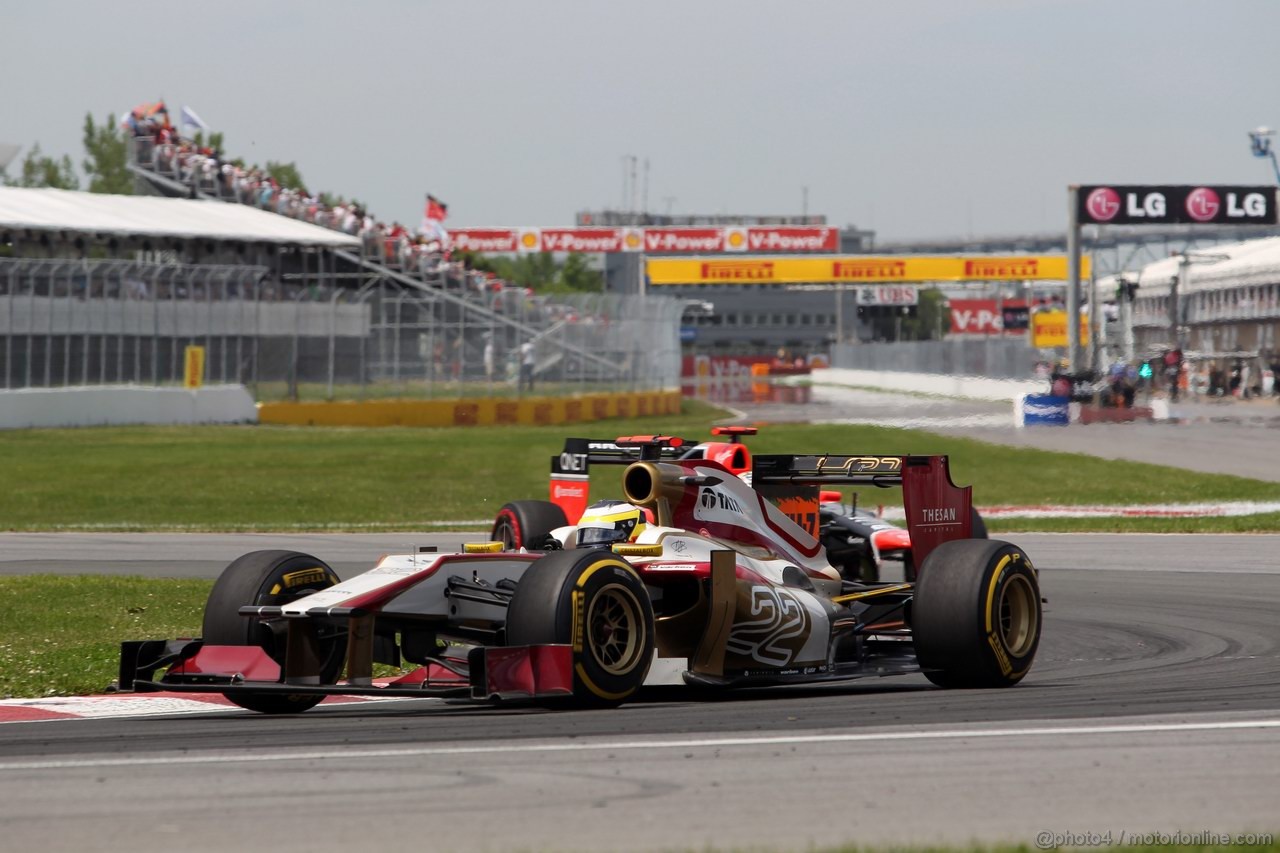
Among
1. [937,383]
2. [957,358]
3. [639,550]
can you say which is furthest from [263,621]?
[937,383]

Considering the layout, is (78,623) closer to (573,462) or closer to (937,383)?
(573,462)

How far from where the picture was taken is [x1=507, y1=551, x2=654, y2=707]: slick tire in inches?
310

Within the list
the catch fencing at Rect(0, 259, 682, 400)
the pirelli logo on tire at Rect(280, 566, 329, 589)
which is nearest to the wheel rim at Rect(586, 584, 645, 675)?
the pirelli logo on tire at Rect(280, 566, 329, 589)

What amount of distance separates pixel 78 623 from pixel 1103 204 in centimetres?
4120

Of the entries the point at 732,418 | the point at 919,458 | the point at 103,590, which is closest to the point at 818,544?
the point at 919,458

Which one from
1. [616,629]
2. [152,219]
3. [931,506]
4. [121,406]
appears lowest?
[616,629]

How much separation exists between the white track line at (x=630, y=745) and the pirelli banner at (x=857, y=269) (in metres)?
97.6

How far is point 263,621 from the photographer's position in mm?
8359

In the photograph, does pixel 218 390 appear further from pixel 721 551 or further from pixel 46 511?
pixel 721 551

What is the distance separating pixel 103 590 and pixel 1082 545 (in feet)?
34.2

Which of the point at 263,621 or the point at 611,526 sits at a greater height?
the point at 611,526

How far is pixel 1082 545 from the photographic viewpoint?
19.3 meters

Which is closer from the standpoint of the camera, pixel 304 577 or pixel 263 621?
pixel 263 621

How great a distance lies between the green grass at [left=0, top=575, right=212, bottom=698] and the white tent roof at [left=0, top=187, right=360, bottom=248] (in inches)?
1311
